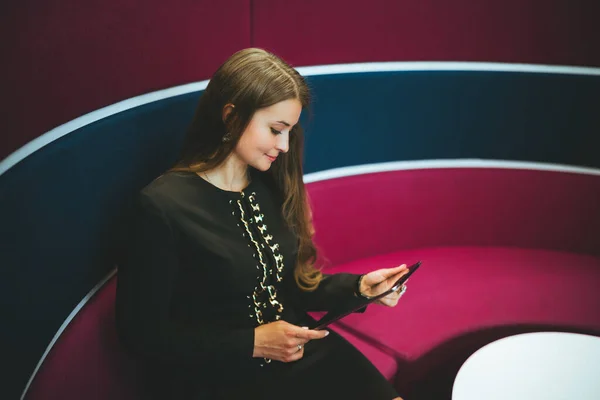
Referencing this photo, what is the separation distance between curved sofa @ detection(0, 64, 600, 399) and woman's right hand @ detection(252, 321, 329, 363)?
1.09 feet

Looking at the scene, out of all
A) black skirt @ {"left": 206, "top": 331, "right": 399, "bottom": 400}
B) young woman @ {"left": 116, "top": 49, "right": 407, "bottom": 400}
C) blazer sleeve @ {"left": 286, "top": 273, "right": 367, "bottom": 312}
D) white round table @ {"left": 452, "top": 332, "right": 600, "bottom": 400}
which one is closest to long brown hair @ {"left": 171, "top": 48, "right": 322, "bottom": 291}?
young woman @ {"left": 116, "top": 49, "right": 407, "bottom": 400}

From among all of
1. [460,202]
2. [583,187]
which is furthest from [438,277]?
[583,187]

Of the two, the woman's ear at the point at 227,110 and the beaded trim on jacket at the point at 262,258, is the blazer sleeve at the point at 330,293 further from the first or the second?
the woman's ear at the point at 227,110

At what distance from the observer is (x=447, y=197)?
2457 mm

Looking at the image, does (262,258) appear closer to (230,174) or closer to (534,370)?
(230,174)

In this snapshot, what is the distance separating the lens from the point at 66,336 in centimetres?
135

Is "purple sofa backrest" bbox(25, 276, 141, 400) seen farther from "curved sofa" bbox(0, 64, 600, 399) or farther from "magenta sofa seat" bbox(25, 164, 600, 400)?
"magenta sofa seat" bbox(25, 164, 600, 400)

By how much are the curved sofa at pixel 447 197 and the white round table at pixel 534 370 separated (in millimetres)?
356

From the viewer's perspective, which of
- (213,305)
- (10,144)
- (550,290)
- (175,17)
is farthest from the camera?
(550,290)

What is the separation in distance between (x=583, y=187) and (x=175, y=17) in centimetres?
170

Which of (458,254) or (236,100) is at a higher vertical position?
(236,100)

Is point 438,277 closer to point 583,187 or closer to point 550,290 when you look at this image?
point 550,290

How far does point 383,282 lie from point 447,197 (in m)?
0.91

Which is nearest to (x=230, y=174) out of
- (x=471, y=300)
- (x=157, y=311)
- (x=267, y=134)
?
(x=267, y=134)
